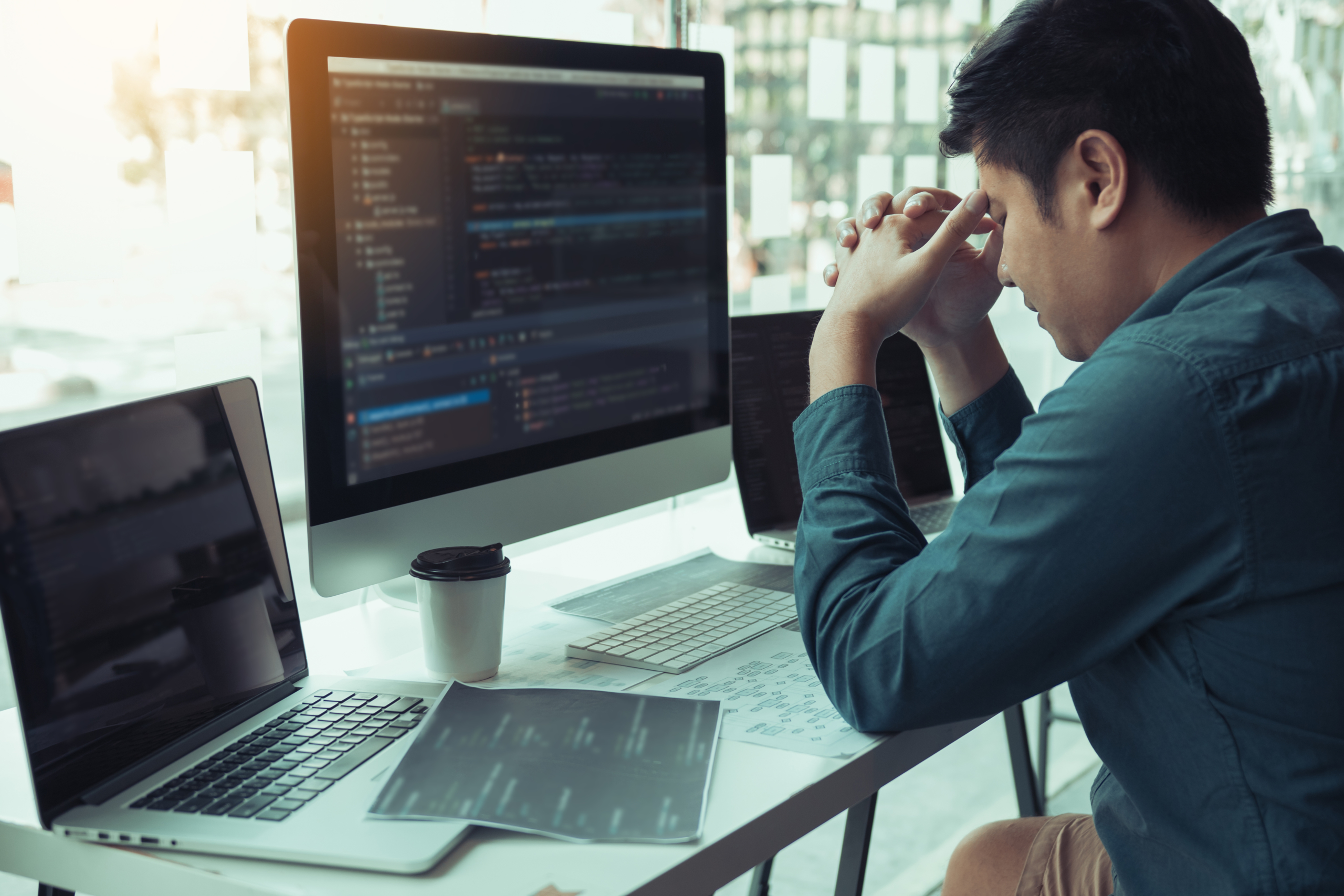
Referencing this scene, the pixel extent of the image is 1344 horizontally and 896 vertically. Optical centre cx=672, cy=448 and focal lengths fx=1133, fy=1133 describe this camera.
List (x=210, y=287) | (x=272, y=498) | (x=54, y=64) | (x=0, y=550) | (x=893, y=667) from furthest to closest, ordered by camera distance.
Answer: (x=210, y=287)
(x=54, y=64)
(x=272, y=498)
(x=893, y=667)
(x=0, y=550)

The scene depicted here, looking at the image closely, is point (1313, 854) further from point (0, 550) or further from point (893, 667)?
point (0, 550)

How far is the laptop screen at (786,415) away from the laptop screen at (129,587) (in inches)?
28.2

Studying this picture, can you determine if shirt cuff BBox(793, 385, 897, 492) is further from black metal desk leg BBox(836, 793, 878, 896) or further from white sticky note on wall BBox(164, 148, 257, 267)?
white sticky note on wall BBox(164, 148, 257, 267)

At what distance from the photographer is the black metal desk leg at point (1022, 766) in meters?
1.85

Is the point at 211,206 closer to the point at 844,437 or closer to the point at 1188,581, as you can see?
the point at 844,437

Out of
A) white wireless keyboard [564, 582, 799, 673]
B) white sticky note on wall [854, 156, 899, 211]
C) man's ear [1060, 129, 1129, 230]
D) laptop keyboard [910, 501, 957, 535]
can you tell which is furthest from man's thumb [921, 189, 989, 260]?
white sticky note on wall [854, 156, 899, 211]

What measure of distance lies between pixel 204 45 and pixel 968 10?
207 centimetres

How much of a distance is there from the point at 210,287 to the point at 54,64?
26 cm

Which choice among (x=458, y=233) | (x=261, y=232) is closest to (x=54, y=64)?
(x=261, y=232)

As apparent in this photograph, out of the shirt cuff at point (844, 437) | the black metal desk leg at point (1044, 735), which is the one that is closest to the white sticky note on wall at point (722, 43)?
the shirt cuff at point (844, 437)

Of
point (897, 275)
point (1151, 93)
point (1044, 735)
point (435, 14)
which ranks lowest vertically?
point (1044, 735)

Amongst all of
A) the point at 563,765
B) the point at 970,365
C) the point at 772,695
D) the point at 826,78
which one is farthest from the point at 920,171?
the point at 563,765

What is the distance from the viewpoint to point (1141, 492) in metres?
0.74

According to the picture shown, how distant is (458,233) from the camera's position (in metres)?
1.08
